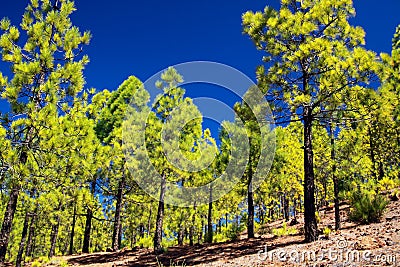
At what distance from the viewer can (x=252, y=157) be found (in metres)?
15.0

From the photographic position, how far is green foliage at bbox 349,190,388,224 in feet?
32.1

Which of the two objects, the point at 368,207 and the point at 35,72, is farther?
the point at 368,207

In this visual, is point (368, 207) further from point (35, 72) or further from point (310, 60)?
point (35, 72)

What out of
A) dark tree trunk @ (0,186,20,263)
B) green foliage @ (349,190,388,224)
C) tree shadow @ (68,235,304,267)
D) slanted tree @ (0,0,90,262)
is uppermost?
slanted tree @ (0,0,90,262)

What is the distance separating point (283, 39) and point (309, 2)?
4.74 feet

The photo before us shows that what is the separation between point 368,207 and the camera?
9.97 meters

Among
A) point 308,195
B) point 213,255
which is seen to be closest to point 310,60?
point 308,195

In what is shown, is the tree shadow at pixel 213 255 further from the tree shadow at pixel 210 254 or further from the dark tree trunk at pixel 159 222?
the dark tree trunk at pixel 159 222

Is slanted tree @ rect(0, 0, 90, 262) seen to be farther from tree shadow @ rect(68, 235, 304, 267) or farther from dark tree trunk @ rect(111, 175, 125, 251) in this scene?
dark tree trunk @ rect(111, 175, 125, 251)

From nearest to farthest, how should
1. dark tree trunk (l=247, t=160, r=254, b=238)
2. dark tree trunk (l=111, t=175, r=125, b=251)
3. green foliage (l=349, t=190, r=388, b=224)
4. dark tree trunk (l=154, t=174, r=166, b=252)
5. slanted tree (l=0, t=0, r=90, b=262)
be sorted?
slanted tree (l=0, t=0, r=90, b=262) → green foliage (l=349, t=190, r=388, b=224) → dark tree trunk (l=154, t=174, r=166, b=252) → dark tree trunk (l=247, t=160, r=254, b=238) → dark tree trunk (l=111, t=175, r=125, b=251)

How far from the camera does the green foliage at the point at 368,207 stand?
9.78 meters

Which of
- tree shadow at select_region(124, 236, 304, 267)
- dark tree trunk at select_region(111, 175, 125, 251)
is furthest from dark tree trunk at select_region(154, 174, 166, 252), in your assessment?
dark tree trunk at select_region(111, 175, 125, 251)

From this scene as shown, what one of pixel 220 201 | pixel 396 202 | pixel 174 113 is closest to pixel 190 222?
pixel 220 201

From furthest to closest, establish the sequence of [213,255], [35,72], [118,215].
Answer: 1. [118,215]
2. [213,255]
3. [35,72]
